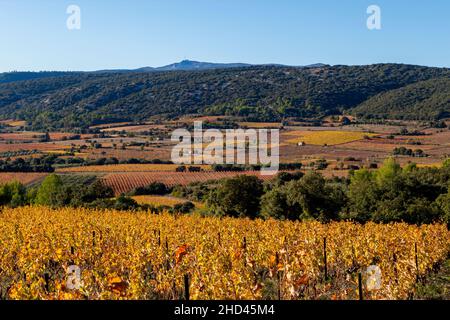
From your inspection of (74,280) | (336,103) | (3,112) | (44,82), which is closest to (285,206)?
(74,280)

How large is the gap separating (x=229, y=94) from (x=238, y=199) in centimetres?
12143

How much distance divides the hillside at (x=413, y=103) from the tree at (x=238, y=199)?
84.4 meters

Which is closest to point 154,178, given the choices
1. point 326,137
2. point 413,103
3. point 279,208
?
point 279,208

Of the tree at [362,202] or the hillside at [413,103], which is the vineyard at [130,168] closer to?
the tree at [362,202]

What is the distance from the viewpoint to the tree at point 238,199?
33125mm

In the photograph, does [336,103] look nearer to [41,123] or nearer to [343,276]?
[41,123]

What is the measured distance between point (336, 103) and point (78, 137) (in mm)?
66633

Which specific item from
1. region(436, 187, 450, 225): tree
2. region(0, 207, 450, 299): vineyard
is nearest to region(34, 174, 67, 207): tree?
region(0, 207, 450, 299): vineyard

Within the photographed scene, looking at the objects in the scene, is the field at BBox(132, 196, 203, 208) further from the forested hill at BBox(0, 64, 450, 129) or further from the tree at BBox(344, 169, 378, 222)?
the forested hill at BBox(0, 64, 450, 129)

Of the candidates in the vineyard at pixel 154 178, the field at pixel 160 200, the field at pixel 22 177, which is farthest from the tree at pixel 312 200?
the field at pixel 22 177

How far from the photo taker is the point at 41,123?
420 feet

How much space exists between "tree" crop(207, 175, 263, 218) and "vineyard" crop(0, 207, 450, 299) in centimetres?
1416

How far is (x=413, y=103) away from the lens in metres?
122

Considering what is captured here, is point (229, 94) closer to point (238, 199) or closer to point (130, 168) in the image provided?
point (130, 168)
